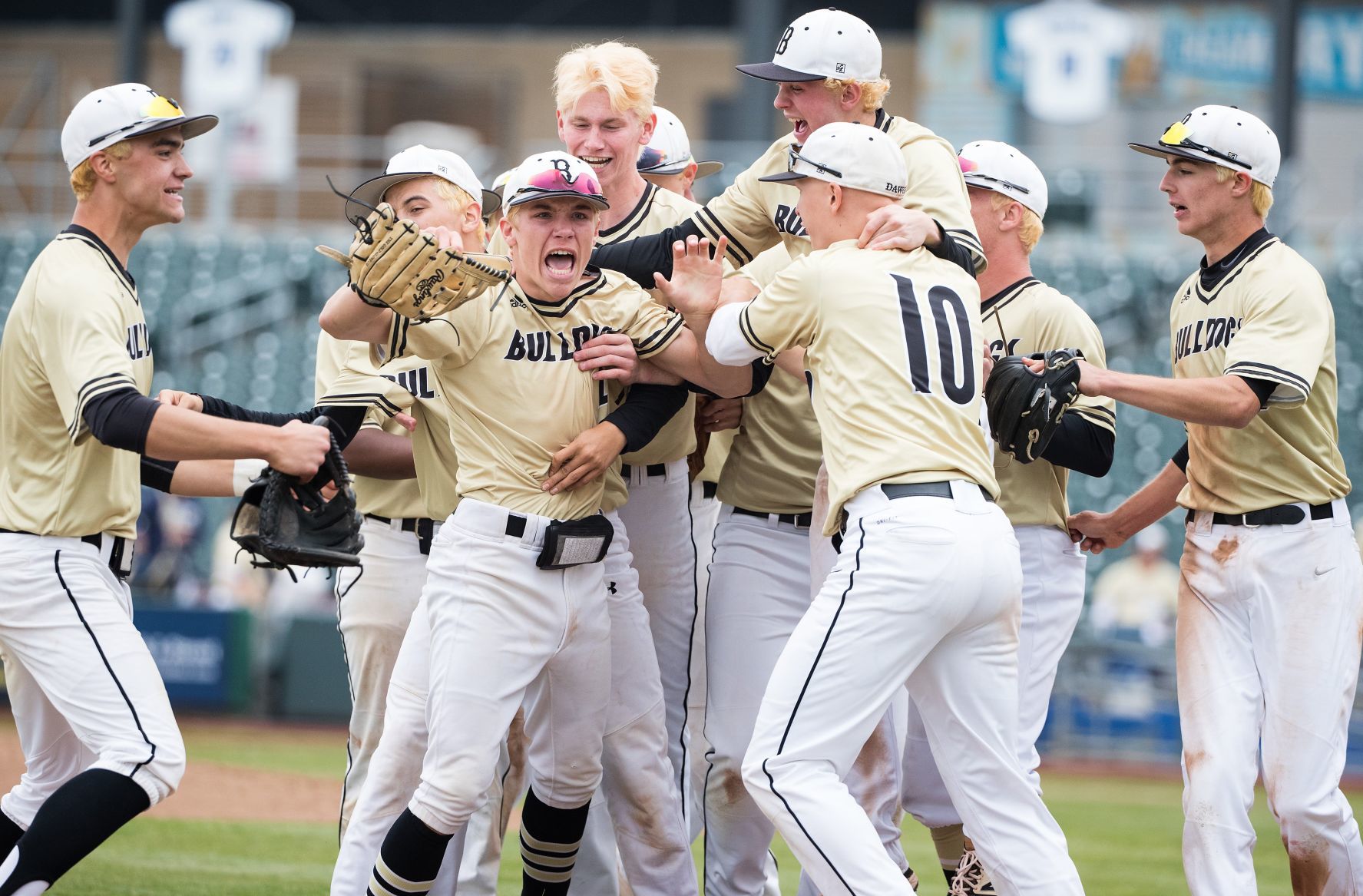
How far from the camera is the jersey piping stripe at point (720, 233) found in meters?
4.49

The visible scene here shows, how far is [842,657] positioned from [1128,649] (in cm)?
731

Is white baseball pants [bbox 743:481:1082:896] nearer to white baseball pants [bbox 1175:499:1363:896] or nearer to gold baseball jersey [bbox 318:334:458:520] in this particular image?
white baseball pants [bbox 1175:499:1363:896]

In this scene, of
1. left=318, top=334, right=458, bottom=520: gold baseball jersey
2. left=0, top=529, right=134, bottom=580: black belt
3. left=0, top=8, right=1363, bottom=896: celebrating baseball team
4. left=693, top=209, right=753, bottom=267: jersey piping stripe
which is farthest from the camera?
left=693, top=209, right=753, bottom=267: jersey piping stripe

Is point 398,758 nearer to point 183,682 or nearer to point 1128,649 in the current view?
point 1128,649

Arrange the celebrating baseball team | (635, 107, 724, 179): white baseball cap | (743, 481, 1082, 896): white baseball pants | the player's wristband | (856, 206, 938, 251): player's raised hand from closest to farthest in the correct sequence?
(743, 481, 1082, 896): white baseball pants
the celebrating baseball team
(856, 206, 938, 251): player's raised hand
the player's wristband
(635, 107, 724, 179): white baseball cap

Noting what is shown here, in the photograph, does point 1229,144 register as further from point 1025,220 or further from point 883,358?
point 883,358

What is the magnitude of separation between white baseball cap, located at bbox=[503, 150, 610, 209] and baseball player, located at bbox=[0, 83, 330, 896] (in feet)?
2.59

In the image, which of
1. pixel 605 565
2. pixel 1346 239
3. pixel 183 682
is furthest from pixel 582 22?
pixel 605 565

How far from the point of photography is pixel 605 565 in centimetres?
421

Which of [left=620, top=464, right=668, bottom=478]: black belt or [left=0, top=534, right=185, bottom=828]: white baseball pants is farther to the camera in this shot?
[left=620, top=464, right=668, bottom=478]: black belt

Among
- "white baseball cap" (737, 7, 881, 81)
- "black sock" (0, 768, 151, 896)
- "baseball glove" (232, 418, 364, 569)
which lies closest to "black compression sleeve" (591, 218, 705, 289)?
"white baseball cap" (737, 7, 881, 81)

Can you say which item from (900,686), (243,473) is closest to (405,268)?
(243,473)

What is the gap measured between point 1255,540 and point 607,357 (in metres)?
1.86

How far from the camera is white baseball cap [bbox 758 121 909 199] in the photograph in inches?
150
